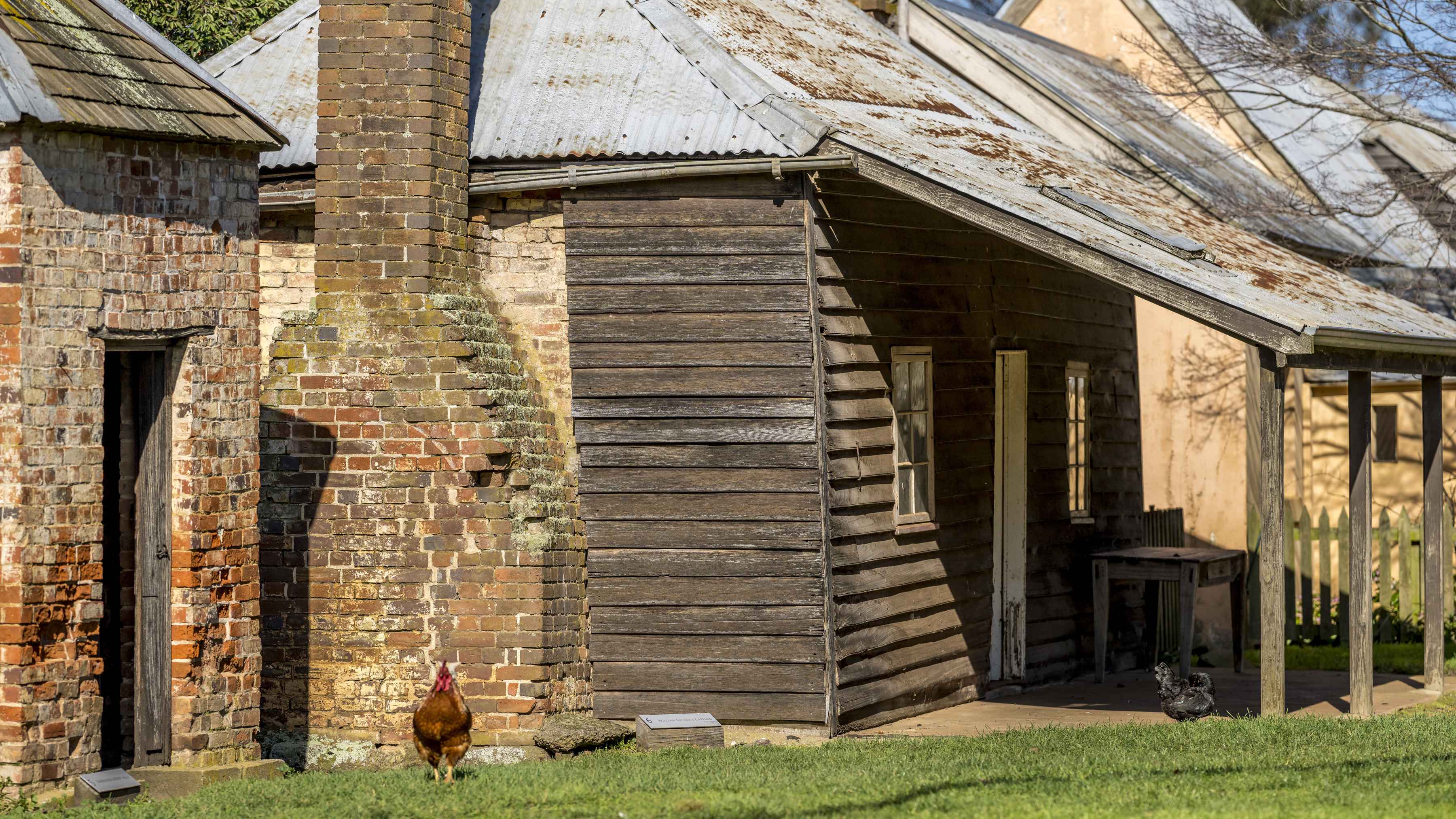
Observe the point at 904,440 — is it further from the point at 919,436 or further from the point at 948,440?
the point at 948,440

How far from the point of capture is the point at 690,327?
1088 centimetres

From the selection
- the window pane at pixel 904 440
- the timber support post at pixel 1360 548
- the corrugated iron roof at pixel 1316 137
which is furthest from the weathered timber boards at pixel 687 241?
the corrugated iron roof at pixel 1316 137

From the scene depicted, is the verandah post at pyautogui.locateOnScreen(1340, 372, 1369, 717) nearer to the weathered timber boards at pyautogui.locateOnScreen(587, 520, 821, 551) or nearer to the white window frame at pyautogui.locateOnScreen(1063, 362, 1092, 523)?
the white window frame at pyautogui.locateOnScreen(1063, 362, 1092, 523)

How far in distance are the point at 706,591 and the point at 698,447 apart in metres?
0.89

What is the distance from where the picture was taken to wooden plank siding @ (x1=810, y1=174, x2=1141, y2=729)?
11.0 metres

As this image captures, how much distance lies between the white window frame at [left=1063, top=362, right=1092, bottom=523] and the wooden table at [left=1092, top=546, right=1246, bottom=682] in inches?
17.7

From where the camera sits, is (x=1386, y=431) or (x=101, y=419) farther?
(x=1386, y=431)

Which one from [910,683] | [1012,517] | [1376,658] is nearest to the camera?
[910,683]

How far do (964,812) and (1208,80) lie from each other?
13.8 m

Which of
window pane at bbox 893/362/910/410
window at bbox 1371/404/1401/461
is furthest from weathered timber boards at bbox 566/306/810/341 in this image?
window at bbox 1371/404/1401/461

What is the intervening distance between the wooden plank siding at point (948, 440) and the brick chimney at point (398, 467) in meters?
1.84

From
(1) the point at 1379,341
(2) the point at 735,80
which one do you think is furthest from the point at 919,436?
(1) the point at 1379,341

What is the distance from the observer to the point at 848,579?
36.1ft

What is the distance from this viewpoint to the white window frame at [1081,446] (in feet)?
48.5
